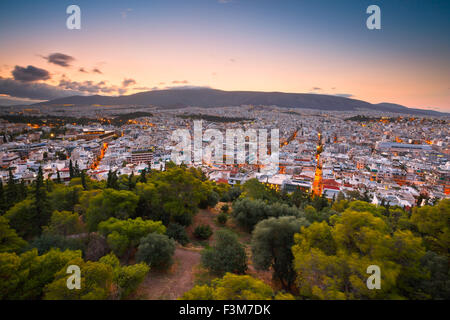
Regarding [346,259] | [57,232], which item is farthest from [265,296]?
[57,232]

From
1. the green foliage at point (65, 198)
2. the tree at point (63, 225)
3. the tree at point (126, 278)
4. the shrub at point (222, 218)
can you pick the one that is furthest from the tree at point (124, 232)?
the green foliage at point (65, 198)

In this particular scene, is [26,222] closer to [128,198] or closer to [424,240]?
[128,198]

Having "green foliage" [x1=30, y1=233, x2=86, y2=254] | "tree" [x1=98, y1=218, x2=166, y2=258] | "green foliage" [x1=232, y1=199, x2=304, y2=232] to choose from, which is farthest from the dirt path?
"green foliage" [x1=232, y1=199, x2=304, y2=232]

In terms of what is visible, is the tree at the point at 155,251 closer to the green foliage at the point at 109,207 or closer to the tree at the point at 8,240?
the green foliage at the point at 109,207

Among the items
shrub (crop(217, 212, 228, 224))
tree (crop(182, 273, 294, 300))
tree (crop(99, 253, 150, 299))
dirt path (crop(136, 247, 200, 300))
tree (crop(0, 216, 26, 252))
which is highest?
tree (crop(182, 273, 294, 300))

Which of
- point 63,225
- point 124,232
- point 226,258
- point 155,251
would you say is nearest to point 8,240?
point 63,225

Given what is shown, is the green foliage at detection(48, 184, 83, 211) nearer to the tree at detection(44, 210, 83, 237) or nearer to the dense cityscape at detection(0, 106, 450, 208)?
the tree at detection(44, 210, 83, 237)
